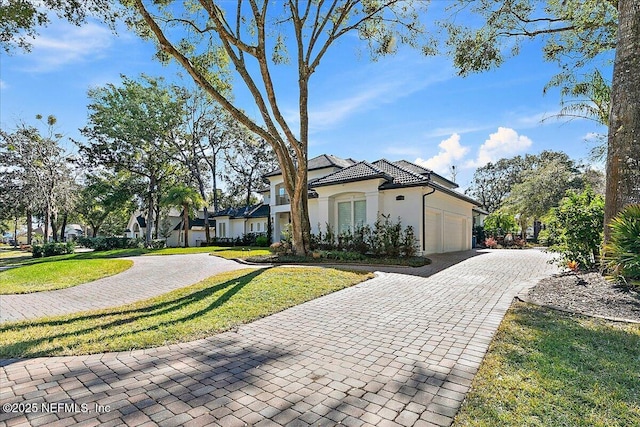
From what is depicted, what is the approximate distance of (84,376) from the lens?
344cm

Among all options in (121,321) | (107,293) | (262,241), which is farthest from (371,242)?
(262,241)

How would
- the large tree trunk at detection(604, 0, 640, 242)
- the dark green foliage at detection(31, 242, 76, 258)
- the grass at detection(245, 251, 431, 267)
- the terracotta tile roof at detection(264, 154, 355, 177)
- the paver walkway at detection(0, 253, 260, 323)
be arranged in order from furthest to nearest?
the terracotta tile roof at detection(264, 154, 355, 177) → the dark green foliage at detection(31, 242, 76, 258) → the grass at detection(245, 251, 431, 267) → the paver walkway at detection(0, 253, 260, 323) → the large tree trunk at detection(604, 0, 640, 242)

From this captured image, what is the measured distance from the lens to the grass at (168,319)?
14.6 ft

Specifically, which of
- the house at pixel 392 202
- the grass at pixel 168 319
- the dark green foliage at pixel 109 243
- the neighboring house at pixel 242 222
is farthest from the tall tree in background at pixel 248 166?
the grass at pixel 168 319

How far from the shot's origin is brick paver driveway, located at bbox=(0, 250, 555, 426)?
2703mm

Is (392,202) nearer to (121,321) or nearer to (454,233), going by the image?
(454,233)

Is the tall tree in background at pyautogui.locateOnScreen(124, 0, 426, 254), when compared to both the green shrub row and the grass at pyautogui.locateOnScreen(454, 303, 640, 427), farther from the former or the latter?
the grass at pyautogui.locateOnScreen(454, 303, 640, 427)

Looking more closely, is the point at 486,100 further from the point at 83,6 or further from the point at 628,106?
the point at 83,6

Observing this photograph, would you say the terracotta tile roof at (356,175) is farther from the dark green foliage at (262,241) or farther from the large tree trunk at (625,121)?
the dark green foliage at (262,241)

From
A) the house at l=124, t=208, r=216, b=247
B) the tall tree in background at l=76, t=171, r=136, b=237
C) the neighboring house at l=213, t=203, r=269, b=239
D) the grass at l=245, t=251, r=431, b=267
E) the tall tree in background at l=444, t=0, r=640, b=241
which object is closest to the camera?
the tall tree in background at l=444, t=0, r=640, b=241

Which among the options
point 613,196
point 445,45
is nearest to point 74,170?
point 445,45

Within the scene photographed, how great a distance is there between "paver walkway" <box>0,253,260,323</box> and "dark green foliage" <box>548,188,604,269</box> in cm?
1043

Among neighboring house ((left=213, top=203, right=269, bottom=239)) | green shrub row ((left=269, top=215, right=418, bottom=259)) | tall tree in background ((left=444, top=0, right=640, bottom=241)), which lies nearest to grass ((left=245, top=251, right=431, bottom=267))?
green shrub row ((left=269, top=215, right=418, bottom=259))

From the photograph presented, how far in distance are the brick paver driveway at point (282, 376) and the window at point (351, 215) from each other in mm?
11021
